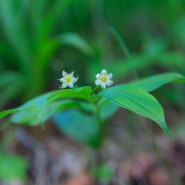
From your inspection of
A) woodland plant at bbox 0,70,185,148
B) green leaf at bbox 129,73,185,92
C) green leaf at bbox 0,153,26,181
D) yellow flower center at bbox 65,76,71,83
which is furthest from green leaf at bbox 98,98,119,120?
green leaf at bbox 0,153,26,181

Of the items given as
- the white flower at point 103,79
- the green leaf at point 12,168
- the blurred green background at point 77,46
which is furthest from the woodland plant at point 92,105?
the blurred green background at point 77,46

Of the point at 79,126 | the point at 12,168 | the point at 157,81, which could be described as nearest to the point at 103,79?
the point at 157,81

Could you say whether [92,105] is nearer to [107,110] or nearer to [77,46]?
[107,110]

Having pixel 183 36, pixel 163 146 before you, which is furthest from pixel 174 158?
pixel 183 36

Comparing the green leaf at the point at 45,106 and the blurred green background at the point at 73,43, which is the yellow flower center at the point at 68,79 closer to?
the green leaf at the point at 45,106

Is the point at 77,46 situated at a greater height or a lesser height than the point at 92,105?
greater

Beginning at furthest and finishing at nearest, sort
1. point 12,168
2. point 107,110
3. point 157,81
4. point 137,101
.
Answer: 1. point 12,168
2. point 107,110
3. point 157,81
4. point 137,101

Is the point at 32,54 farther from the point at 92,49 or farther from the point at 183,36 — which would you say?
the point at 183,36
